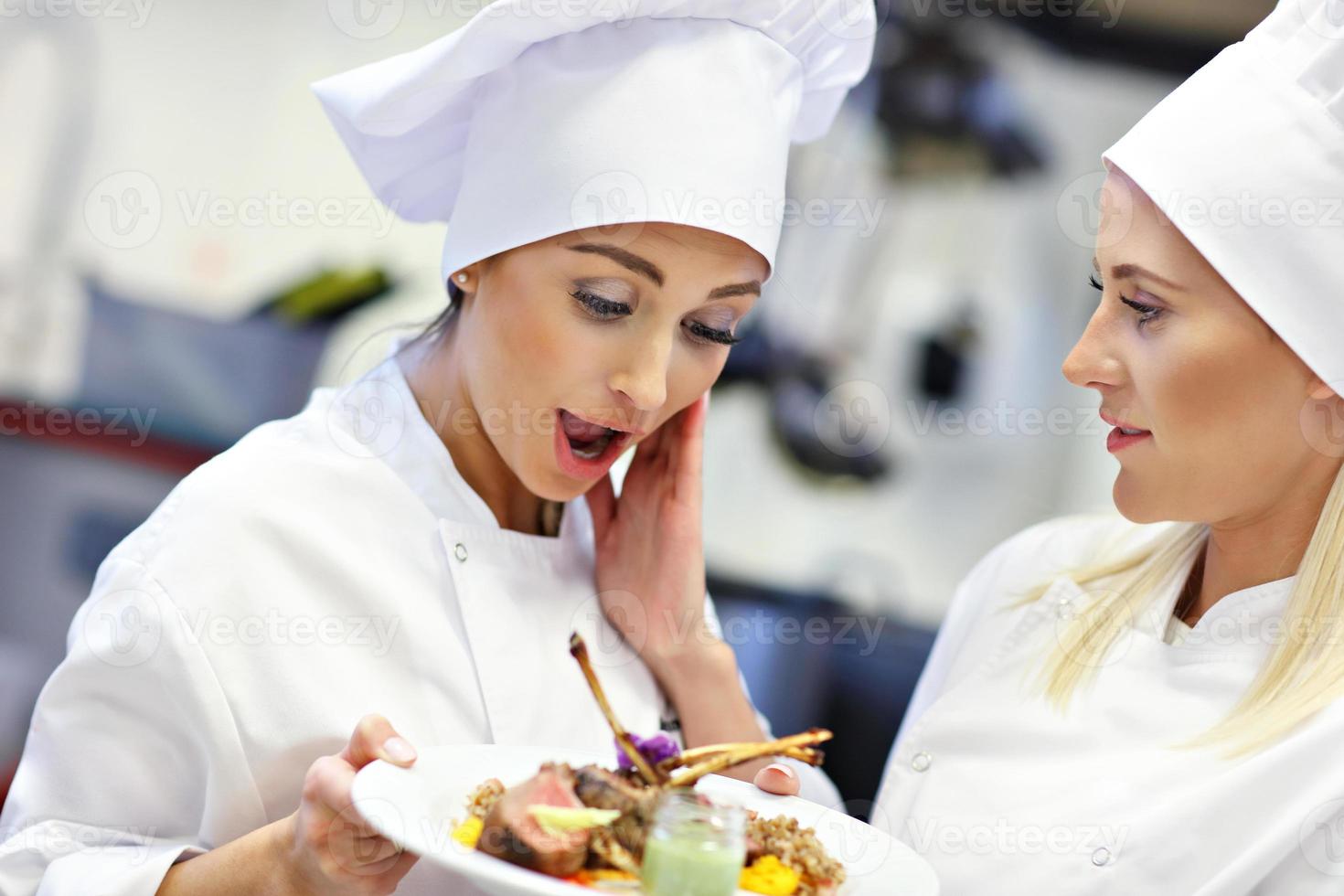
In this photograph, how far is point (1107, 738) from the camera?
1.91 m

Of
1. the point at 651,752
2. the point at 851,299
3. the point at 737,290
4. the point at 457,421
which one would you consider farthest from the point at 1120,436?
the point at 851,299

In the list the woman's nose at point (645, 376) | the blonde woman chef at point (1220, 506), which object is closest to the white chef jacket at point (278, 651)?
the woman's nose at point (645, 376)

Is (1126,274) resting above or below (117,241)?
above

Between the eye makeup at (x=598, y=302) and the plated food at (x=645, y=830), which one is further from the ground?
the eye makeup at (x=598, y=302)

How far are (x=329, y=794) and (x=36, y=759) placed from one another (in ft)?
1.67

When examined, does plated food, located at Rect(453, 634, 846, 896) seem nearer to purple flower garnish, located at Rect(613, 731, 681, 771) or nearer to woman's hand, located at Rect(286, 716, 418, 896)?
purple flower garnish, located at Rect(613, 731, 681, 771)

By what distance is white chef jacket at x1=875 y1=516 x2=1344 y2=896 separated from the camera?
166 centimetres

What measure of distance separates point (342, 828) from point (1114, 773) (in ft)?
3.65

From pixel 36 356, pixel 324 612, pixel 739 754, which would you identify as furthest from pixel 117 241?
Answer: pixel 739 754

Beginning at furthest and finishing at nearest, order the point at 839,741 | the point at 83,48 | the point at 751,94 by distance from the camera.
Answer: the point at 839,741
the point at 83,48
the point at 751,94

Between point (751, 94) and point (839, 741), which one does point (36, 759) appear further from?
point (839, 741)

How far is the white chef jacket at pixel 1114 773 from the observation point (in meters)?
1.66

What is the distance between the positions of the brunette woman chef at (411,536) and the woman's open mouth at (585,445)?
2 centimetres

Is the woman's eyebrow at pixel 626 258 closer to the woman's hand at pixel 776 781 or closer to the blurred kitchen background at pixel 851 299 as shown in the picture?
the woman's hand at pixel 776 781
